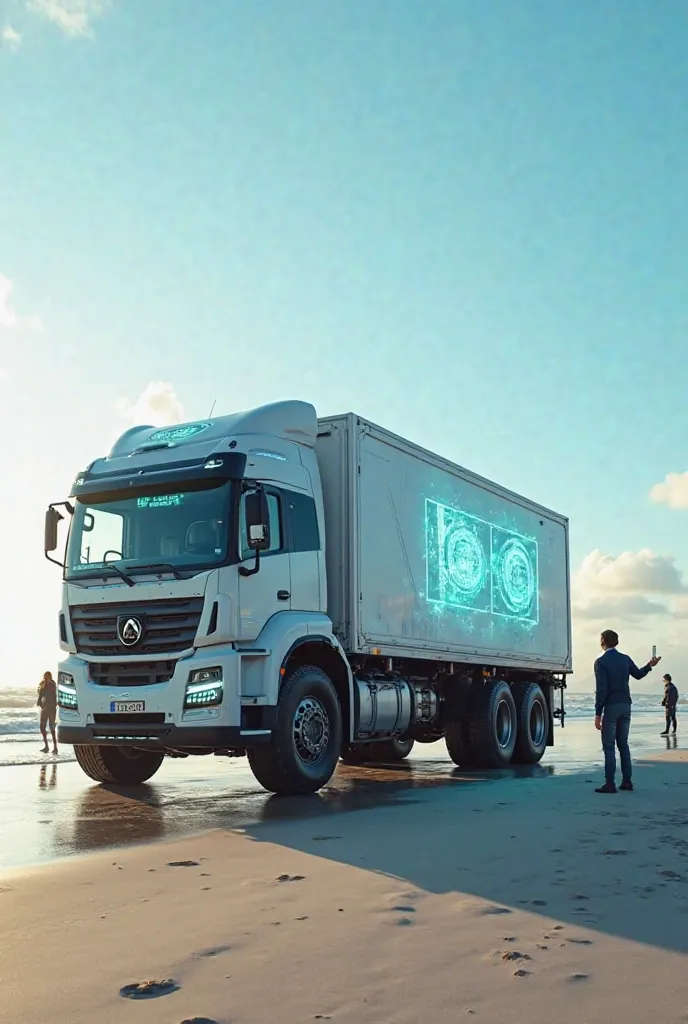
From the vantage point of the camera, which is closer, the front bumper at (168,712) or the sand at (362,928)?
the sand at (362,928)

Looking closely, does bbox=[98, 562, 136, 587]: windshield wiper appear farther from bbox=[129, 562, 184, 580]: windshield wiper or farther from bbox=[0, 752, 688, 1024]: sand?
bbox=[0, 752, 688, 1024]: sand

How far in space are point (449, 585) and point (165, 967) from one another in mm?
10456

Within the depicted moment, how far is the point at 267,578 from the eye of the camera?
34.3 ft

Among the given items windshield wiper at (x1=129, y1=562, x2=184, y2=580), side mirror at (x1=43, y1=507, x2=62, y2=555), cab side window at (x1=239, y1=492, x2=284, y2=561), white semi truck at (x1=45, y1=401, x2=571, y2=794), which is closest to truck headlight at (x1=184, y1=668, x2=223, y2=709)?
white semi truck at (x1=45, y1=401, x2=571, y2=794)

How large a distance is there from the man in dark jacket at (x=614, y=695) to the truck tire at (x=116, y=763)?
16.7 ft

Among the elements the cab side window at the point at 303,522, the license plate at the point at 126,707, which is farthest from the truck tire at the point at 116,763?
the cab side window at the point at 303,522

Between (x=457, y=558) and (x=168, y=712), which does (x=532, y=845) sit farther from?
(x=457, y=558)

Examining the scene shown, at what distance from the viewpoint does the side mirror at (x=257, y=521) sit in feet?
33.2

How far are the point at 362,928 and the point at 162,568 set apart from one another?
5.97 metres

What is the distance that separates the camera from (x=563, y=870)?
6.13 meters

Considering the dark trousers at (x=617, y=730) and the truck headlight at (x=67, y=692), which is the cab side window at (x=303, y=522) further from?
the dark trousers at (x=617, y=730)

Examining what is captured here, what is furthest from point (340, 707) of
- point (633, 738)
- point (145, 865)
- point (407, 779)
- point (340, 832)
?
point (633, 738)

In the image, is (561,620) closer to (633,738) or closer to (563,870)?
(633,738)

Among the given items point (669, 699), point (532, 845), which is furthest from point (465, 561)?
point (669, 699)
